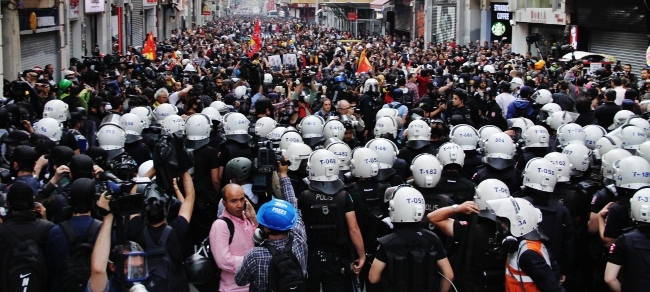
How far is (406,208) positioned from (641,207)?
1615 millimetres

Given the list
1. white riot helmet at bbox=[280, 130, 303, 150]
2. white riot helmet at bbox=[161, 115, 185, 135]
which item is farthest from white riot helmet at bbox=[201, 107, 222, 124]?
white riot helmet at bbox=[280, 130, 303, 150]

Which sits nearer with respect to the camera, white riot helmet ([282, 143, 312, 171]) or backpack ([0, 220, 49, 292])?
backpack ([0, 220, 49, 292])

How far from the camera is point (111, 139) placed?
8.91 m

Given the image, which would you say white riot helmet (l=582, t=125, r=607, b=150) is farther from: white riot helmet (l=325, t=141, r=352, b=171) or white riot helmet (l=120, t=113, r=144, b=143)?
white riot helmet (l=120, t=113, r=144, b=143)

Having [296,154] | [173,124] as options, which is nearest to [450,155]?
[296,154]

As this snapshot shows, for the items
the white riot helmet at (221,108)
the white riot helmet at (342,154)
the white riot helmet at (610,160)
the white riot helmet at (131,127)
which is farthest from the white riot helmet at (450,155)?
the white riot helmet at (221,108)

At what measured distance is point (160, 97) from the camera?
12664mm

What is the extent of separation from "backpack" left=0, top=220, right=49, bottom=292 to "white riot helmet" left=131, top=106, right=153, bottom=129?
511cm

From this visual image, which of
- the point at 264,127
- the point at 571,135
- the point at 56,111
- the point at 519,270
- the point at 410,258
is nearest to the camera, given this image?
the point at 519,270

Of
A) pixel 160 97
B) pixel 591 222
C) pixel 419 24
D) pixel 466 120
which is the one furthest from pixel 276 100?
pixel 419 24

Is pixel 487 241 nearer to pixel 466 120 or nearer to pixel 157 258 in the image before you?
pixel 157 258

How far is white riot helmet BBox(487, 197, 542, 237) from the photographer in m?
5.76

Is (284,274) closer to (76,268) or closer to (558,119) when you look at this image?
(76,268)

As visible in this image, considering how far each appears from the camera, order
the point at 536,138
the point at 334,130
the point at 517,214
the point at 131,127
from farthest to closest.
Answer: the point at 334,130
the point at 131,127
the point at 536,138
the point at 517,214
